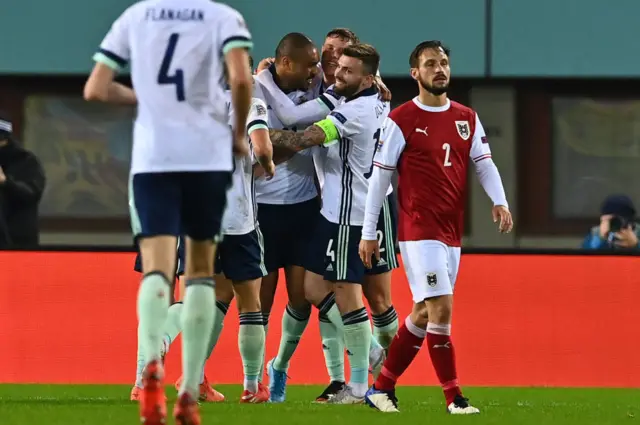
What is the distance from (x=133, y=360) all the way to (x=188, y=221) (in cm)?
466

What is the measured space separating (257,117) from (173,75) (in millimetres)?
1894

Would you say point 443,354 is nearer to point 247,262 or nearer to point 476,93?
point 247,262

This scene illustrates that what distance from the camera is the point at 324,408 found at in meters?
7.49

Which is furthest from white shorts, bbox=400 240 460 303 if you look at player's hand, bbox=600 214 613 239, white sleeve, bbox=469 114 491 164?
player's hand, bbox=600 214 613 239

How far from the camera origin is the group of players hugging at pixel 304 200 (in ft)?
18.7

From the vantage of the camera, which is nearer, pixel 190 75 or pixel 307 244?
pixel 190 75

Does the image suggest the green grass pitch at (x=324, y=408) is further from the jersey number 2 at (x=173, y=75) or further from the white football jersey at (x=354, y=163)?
the jersey number 2 at (x=173, y=75)

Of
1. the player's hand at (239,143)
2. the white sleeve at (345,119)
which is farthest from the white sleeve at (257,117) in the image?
the player's hand at (239,143)

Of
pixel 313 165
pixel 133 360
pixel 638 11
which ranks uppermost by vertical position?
pixel 638 11

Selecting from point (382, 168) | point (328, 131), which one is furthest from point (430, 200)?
point (328, 131)

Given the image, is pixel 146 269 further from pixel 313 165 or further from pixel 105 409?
pixel 313 165

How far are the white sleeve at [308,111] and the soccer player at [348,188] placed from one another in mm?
114

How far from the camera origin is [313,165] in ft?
28.2

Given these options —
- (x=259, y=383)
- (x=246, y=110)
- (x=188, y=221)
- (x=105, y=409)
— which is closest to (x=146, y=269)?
(x=188, y=221)
